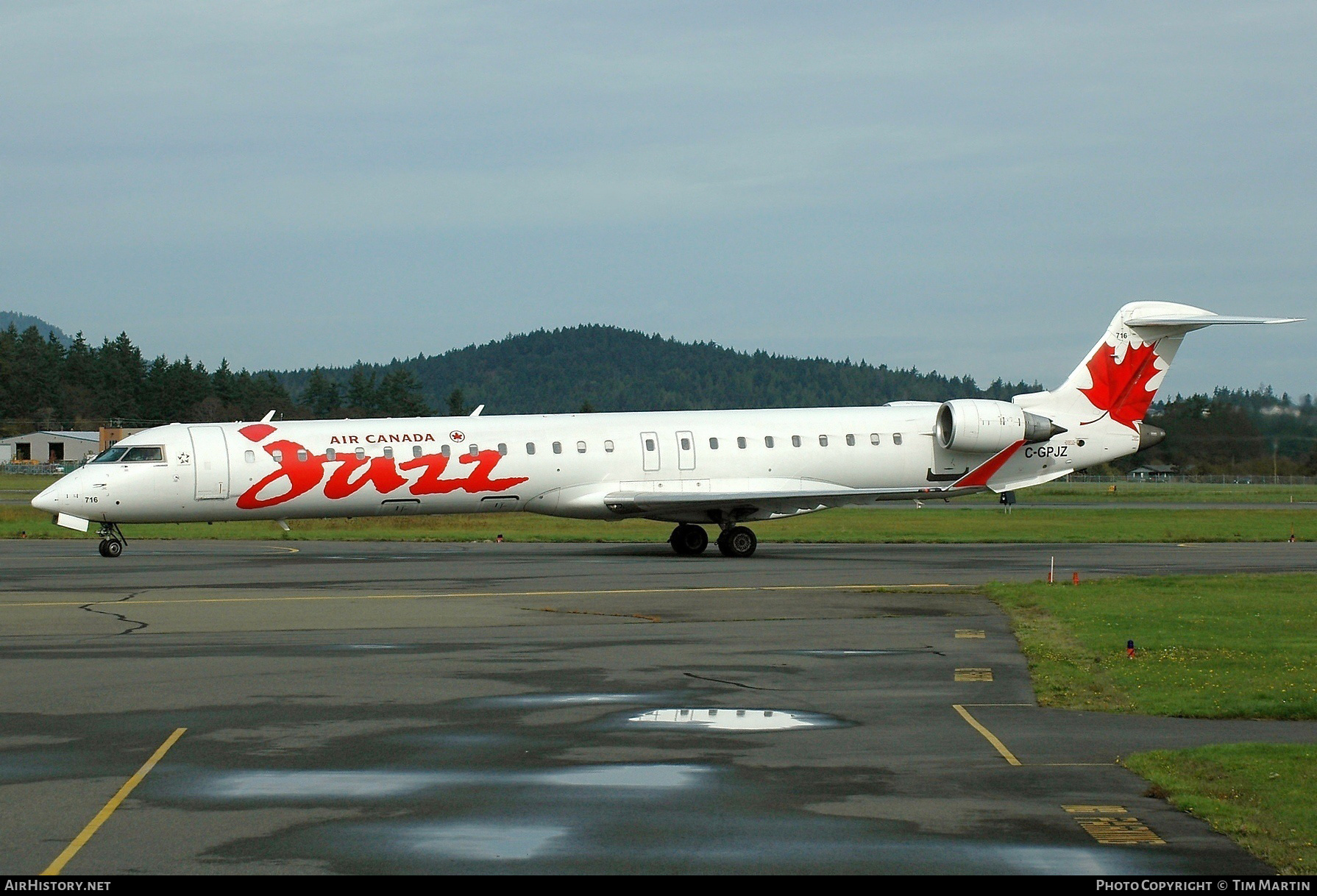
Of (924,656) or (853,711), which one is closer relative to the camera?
(853,711)

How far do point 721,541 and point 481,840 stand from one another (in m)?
24.9

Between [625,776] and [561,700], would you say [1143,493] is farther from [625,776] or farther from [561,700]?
[625,776]

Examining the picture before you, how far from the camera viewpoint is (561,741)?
1100 cm

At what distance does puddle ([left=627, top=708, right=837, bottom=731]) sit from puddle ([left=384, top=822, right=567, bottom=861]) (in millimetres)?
3567

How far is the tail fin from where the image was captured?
36281 mm

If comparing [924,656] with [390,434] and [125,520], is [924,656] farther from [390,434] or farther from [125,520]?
[125,520]

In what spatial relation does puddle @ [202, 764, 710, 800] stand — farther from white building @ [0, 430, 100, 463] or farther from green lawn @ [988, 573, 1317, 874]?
white building @ [0, 430, 100, 463]

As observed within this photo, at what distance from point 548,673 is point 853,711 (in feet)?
12.3

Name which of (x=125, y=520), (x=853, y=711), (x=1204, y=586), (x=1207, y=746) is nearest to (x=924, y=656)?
(x=853, y=711)

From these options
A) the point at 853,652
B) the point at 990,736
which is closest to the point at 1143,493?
the point at 853,652

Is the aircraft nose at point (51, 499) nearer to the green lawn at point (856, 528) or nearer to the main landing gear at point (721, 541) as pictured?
the green lawn at point (856, 528)

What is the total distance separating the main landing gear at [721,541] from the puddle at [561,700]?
19202 mm

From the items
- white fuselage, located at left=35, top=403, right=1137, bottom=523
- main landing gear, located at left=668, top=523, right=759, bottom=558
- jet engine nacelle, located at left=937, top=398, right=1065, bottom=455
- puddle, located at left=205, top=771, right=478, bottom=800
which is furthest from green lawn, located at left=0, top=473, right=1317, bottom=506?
puddle, located at left=205, top=771, right=478, bottom=800

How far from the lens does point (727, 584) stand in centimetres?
2519
